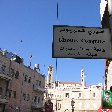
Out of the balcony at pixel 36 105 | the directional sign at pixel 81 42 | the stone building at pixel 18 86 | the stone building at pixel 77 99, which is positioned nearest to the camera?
the directional sign at pixel 81 42

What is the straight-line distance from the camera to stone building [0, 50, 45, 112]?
42219 mm

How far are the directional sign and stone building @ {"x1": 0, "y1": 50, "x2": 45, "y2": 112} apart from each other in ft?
118

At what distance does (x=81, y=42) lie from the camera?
18.6ft

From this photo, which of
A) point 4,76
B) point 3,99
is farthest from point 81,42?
point 4,76

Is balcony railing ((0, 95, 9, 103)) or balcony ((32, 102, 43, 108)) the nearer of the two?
balcony railing ((0, 95, 9, 103))

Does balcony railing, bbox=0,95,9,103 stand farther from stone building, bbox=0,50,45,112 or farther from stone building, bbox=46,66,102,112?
stone building, bbox=46,66,102,112

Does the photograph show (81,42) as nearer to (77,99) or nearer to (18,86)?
(18,86)

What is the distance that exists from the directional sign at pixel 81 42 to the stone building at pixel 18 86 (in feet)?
118

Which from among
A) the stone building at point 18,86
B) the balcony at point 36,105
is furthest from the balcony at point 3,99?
the balcony at point 36,105

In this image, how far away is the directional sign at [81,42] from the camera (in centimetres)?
558

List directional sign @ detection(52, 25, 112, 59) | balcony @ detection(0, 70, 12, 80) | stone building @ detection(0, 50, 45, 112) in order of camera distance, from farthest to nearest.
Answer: stone building @ detection(0, 50, 45, 112) → balcony @ detection(0, 70, 12, 80) → directional sign @ detection(52, 25, 112, 59)

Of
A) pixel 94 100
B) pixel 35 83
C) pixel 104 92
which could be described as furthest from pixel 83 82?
pixel 104 92

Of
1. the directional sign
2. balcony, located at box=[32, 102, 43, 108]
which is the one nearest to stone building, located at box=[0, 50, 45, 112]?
balcony, located at box=[32, 102, 43, 108]

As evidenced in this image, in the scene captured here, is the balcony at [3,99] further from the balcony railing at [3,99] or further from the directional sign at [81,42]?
the directional sign at [81,42]
